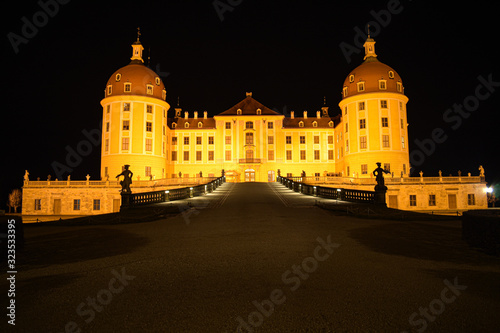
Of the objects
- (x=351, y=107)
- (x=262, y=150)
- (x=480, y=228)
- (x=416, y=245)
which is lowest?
(x=416, y=245)

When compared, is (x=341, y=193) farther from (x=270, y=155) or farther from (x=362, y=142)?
(x=270, y=155)

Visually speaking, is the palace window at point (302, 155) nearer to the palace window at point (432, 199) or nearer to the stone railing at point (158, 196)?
the palace window at point (432, 199)

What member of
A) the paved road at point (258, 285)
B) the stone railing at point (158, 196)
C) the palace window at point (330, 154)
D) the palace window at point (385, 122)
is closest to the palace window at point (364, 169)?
the palace window at point (385, 122)

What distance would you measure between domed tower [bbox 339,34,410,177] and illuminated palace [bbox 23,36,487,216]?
151 millimetres

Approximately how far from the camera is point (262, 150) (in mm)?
53875

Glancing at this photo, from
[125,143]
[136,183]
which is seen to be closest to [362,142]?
[136,183]

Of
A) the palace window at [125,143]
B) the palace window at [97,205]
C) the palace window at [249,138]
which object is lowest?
the palace window at [97,205]

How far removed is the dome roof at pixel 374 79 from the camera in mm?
45250

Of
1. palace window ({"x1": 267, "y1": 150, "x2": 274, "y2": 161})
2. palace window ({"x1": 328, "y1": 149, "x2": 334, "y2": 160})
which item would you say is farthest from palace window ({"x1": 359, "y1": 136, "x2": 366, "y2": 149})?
palace window ({"x1": 267, "y1": 150, "x2": 274, "y2": 161})

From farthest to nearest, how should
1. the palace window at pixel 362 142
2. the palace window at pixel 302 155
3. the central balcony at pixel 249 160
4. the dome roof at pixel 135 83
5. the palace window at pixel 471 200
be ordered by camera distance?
the palace window at pixel 302 155 < the central balcony at pixel 249 160 < the dome roof at pixel 135 83 < the palace window at pixel 362 142 < the palace window at pixel 471 200

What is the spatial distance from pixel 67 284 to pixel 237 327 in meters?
3.34

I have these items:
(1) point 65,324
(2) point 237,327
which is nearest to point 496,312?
(2) point 237,327

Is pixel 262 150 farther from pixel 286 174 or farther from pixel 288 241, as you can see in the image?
pixel 288 241

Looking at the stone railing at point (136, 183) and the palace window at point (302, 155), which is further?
the palace window at point (302, 155)
